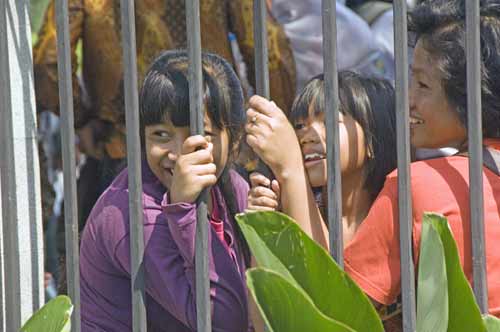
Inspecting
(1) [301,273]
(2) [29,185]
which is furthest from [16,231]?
(1) [301,273]

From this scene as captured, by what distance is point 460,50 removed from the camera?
2582 mm

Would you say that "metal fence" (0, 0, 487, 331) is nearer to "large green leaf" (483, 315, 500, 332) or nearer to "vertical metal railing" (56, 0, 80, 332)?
"vertical metal railing" (56, 0, 80, 332)

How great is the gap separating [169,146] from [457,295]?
0.89 m

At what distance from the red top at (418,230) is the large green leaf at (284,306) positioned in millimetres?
601

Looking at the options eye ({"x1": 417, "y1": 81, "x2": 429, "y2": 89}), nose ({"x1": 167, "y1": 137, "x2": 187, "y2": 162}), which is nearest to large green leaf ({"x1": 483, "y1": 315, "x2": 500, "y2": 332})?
eye ({"x1": 417, "y1": 81, "x2": 429, "y2": 89})

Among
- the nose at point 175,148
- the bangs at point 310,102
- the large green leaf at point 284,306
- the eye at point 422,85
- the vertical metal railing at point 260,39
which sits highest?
the vertical metal railing at point 260,39

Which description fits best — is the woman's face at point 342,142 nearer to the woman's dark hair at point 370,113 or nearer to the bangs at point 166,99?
the woman's dark hair at point 370,113

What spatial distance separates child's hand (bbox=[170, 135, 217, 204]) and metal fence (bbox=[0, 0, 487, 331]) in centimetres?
3

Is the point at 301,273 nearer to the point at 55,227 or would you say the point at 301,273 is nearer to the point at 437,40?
the point at 437,40

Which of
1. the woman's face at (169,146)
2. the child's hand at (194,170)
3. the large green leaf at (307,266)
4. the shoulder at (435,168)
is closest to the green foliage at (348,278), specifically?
the large green leaf at (307,266)

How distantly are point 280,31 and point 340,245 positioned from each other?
8.14 feet

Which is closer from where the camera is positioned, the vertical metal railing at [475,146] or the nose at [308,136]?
the vertical metal railing at [475,146]

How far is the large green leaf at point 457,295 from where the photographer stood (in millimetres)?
1956

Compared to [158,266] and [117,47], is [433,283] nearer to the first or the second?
[158,266]
